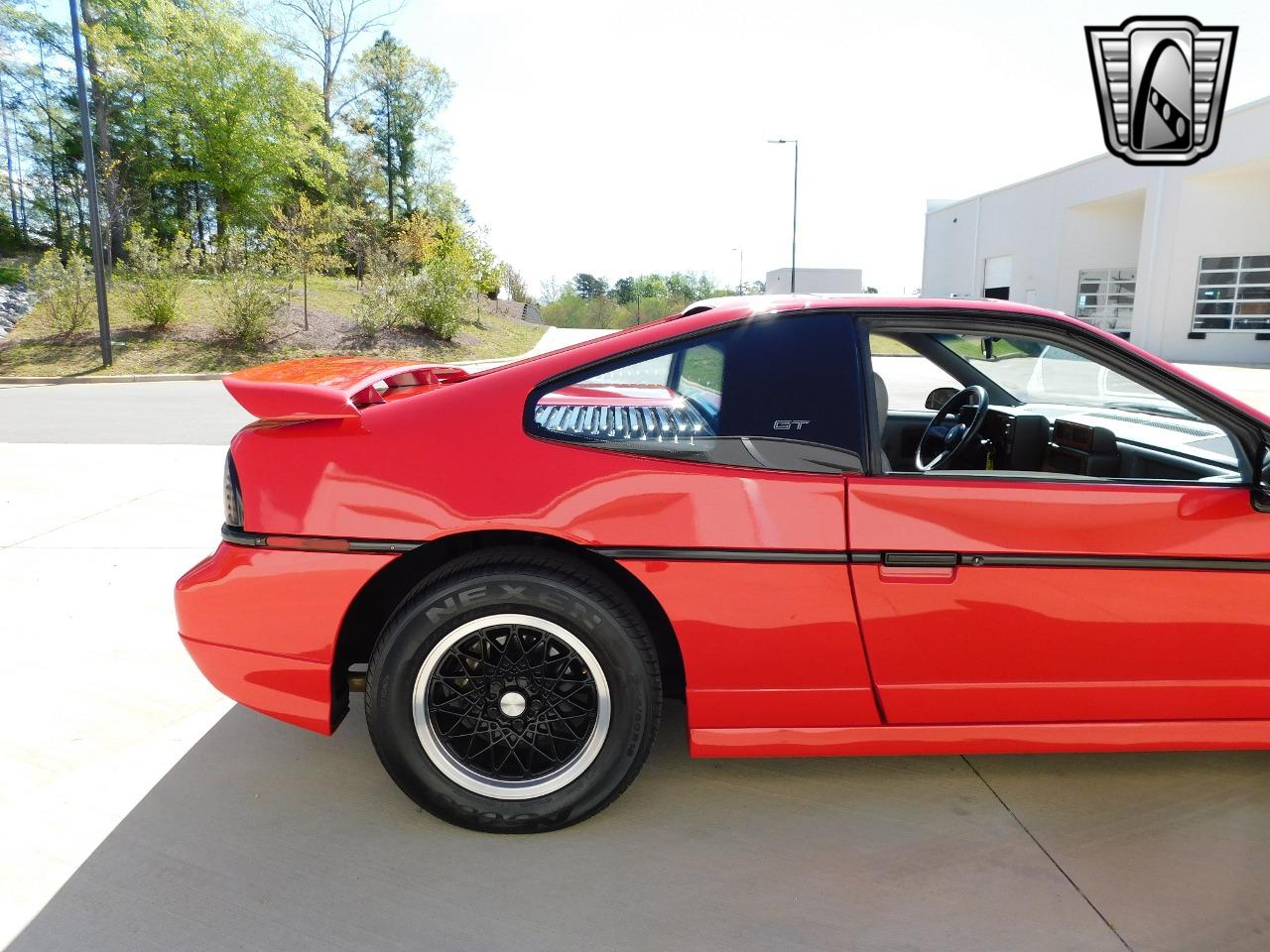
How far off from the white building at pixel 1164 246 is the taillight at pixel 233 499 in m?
27.4

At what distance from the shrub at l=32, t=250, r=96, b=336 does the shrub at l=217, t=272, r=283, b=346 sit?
113 inches

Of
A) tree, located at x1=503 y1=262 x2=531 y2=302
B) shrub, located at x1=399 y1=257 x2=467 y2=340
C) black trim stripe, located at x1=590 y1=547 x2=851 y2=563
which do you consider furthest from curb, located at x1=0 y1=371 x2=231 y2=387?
tree, located at x1=503 y1=262 x2=531 y2=302

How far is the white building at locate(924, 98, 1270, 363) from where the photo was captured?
24.2 m

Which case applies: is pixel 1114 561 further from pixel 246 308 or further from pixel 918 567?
pixel 246 308

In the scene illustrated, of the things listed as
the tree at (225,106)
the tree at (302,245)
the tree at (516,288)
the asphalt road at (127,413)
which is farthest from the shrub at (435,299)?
the tree at (516,288)

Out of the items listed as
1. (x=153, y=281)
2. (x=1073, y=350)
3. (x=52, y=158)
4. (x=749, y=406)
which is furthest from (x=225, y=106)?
(x=1073, y=350)

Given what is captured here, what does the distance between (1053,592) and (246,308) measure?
69.6ft

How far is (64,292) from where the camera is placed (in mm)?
19031

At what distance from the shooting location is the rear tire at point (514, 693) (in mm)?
2189

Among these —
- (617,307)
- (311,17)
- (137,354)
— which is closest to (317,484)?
(137,354)

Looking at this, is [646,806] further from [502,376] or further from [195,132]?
[195,132]

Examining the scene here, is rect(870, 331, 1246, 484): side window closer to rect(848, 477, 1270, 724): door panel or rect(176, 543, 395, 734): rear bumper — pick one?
rect(848, 477, 1270, 724): door panel

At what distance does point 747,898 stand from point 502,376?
1480 millimetres

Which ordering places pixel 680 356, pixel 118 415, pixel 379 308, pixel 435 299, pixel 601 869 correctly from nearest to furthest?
1. pixel 601 869
2. pixel 680 356
3. pixel 118 415
4. pixel 379 308
5. pixel 435 299
